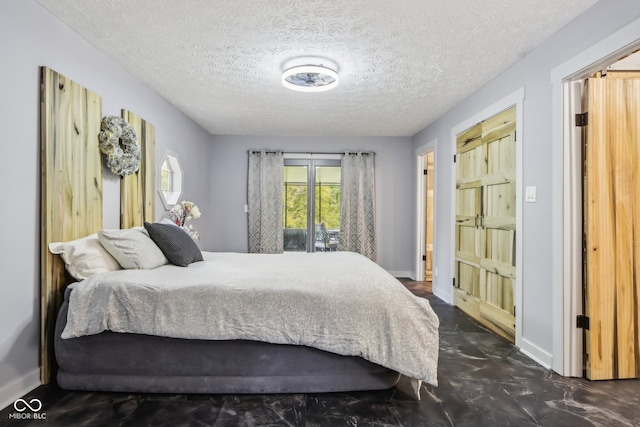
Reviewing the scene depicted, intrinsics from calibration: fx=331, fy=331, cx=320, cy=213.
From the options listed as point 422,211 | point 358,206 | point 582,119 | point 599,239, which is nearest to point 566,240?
point 599,239

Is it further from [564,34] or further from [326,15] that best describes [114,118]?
[564,34]

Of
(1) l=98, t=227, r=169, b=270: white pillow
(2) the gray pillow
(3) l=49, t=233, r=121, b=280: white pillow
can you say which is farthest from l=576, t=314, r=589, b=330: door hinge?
(3) l=49, t=233, r=121, b=280: white pillow

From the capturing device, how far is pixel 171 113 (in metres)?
3.95

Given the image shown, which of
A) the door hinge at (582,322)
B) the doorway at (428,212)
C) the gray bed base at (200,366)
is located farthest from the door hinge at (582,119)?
the doorway at (428,212)

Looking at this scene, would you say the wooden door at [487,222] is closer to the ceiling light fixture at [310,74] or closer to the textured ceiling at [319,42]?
the textured ceiling at [319,42]

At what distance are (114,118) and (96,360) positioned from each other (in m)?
1.84

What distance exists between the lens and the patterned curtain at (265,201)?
5535mm

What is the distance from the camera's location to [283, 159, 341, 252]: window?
567 centimetres

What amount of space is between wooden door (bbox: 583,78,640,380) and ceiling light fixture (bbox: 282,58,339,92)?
6.11ft

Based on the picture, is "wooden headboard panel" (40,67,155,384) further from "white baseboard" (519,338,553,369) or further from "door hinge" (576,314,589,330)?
"door hinge" (576,314,589,330)

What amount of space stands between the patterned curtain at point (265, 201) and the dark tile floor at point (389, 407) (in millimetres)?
3613

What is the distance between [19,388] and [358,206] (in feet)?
14.8

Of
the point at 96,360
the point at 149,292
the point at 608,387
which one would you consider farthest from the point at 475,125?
the point at 96,360

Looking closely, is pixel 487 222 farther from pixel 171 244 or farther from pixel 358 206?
pixel 171 244
